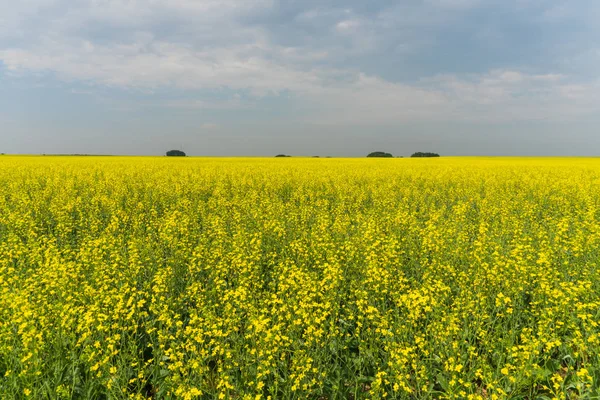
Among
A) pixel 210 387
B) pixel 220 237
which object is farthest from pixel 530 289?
pixel 220 237

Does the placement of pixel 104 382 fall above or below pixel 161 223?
below

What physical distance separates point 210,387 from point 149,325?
1474 mm

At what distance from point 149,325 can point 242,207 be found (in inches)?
278

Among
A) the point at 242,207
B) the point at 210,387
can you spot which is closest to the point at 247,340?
the point at 210,387

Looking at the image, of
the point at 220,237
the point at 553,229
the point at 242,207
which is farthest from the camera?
the point at 242,207

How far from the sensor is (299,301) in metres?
5.05

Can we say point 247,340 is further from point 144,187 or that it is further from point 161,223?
point 144,187

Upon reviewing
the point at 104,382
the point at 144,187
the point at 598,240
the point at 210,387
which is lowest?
the point at 210,387

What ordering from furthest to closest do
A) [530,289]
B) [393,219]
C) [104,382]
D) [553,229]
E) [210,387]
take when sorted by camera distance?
[393,219] < [553,229] < [530,289] < [210,387] < [104,382]

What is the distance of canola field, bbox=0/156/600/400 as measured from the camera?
3.88m

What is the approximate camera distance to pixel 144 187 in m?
16.2

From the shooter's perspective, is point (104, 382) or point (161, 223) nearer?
point (104, 382)

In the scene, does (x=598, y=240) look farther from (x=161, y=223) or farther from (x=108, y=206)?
(x=108, y=206)

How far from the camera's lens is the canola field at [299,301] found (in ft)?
12.7
